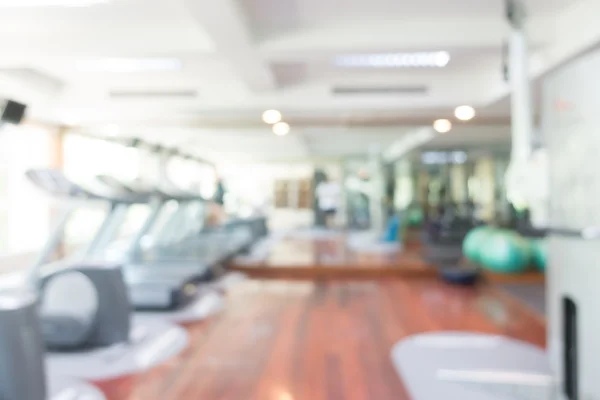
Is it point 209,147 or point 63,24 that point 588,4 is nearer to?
point 63,24

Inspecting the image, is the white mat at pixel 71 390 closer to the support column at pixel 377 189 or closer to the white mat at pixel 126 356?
the white mat at pixel 126 356

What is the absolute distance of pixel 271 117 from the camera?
18.4 feet

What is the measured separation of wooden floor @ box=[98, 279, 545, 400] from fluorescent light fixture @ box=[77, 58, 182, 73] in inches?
85.2

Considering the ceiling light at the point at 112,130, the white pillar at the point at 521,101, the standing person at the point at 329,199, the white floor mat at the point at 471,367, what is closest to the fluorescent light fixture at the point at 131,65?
the ceiling light at the point at 112,130

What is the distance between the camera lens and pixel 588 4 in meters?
2.81

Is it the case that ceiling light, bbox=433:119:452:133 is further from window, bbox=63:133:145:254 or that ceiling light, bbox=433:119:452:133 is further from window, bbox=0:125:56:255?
window, bbox=0:125:56:255

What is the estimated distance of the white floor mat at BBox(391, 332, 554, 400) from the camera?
110 inches

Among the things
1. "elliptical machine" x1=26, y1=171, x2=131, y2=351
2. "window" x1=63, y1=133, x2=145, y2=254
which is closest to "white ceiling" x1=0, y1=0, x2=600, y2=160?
"window" x1=63, y1=133, x2=145, y2=254

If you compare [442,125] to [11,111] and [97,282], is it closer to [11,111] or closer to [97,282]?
[97,282]

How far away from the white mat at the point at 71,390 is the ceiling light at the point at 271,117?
10.8ft

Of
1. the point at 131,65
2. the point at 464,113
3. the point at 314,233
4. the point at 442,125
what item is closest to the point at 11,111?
the point at 131,65

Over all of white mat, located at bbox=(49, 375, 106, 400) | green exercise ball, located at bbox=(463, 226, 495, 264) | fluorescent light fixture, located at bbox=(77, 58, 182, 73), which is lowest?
white mat, located at bbox=(49, 375, 106, 400)

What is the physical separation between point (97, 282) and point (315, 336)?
165 cm

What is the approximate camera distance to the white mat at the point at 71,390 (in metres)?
2.73
